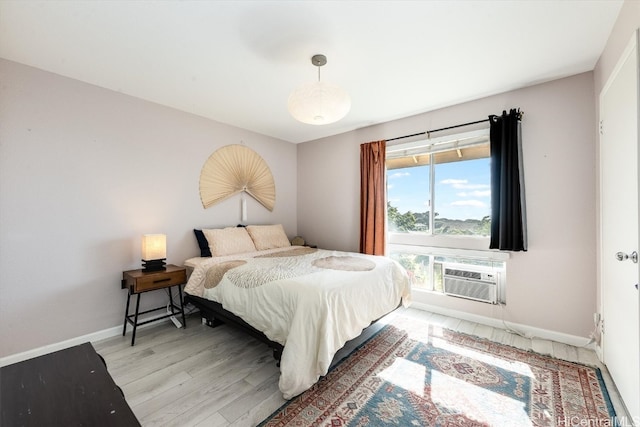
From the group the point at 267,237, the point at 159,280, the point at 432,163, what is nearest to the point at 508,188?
the point at 432,163

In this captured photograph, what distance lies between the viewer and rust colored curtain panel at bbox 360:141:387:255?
11.7 feet

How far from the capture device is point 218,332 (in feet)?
8.95

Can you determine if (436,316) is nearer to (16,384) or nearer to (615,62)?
(615,62)

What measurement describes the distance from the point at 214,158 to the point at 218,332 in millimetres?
2180

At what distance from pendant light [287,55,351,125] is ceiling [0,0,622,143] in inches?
13.9

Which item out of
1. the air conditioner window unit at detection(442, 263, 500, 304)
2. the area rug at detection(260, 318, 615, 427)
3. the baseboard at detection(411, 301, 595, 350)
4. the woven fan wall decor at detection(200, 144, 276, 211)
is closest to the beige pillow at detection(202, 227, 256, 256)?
the woven fan wall decor at detection(200, 144, 276, 211)

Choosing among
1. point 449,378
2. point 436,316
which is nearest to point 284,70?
point 449,378

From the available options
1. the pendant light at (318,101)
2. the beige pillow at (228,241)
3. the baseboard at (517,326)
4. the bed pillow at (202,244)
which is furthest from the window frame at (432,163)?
the bed pillow at (202,244)

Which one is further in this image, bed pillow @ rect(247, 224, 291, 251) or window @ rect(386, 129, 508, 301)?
bed pillow @ rect(247, 224, 291, 251)

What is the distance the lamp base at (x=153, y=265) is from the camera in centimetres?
270

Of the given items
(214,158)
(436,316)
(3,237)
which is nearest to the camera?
(3,237)

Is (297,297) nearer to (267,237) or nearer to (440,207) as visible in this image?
(267,237)

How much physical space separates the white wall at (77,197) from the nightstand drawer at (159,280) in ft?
1.48

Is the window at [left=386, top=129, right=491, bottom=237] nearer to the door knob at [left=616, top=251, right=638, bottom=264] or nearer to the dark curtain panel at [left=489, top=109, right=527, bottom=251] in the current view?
the dark curtain panel at [left=489, top=109, right=527, bottom=251]
